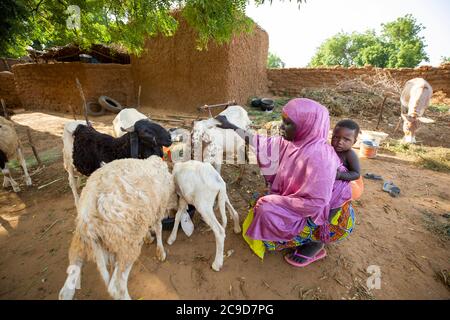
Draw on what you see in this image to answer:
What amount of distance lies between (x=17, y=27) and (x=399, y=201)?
8777 mm

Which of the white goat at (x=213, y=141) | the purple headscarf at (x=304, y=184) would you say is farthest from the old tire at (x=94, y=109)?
the purple headscarf at (x=304, y=184)

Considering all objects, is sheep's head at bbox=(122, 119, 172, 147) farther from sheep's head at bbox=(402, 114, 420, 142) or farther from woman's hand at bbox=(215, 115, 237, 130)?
sheep's head at bbox=(402, 114, 420, 142)

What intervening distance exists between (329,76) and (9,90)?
18443mm

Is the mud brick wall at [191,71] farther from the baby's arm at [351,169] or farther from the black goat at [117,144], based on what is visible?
the baby's arm at [351,169]

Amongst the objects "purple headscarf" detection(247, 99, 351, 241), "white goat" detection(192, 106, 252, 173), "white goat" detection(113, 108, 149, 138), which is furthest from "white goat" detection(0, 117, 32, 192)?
"purple headscarf" detection(247, 99, 351, 241)

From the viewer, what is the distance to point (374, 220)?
3.42 metres

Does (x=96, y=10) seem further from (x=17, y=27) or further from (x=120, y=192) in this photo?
(x=120, y=192)

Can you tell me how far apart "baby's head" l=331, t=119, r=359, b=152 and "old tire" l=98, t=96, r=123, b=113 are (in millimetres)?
9757

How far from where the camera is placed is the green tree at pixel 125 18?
163 inches

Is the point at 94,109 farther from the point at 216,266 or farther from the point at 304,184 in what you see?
the point at 304,184

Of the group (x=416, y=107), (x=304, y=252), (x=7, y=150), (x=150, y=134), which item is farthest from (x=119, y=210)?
(x=416, y=107)

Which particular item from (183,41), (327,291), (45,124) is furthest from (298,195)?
(45,124)

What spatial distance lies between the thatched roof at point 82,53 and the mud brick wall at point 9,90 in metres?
2.58
